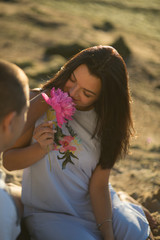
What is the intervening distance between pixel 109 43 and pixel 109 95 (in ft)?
31.8

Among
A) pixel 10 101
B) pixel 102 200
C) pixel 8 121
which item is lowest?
pixel 102 200

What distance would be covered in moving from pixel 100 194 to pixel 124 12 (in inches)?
732

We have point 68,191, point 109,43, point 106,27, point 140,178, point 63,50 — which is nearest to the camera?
point 68,191

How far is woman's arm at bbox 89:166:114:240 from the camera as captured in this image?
9.53 feet

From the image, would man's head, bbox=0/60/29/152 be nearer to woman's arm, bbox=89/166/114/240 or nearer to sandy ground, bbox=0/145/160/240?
woman's arm, bbox=89/166/114/240

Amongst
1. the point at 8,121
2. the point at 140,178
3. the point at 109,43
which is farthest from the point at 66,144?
the point at 109,43

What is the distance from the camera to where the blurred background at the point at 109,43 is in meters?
5.27

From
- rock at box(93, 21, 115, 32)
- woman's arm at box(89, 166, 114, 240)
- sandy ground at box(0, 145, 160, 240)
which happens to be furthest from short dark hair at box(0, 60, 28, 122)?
rock at box(93, 21, 115, 32)

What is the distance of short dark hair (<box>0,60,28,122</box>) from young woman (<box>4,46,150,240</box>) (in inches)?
32.6

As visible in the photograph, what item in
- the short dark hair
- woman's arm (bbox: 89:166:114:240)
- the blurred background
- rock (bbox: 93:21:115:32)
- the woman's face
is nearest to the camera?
the short dark hair

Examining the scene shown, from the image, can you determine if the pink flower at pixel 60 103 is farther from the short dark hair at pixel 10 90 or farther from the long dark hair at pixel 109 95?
the short dark hair at pixel 10 90

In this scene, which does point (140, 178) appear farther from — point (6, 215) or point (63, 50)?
point (63, 50)

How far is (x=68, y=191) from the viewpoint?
117 inches

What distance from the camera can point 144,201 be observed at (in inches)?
165
